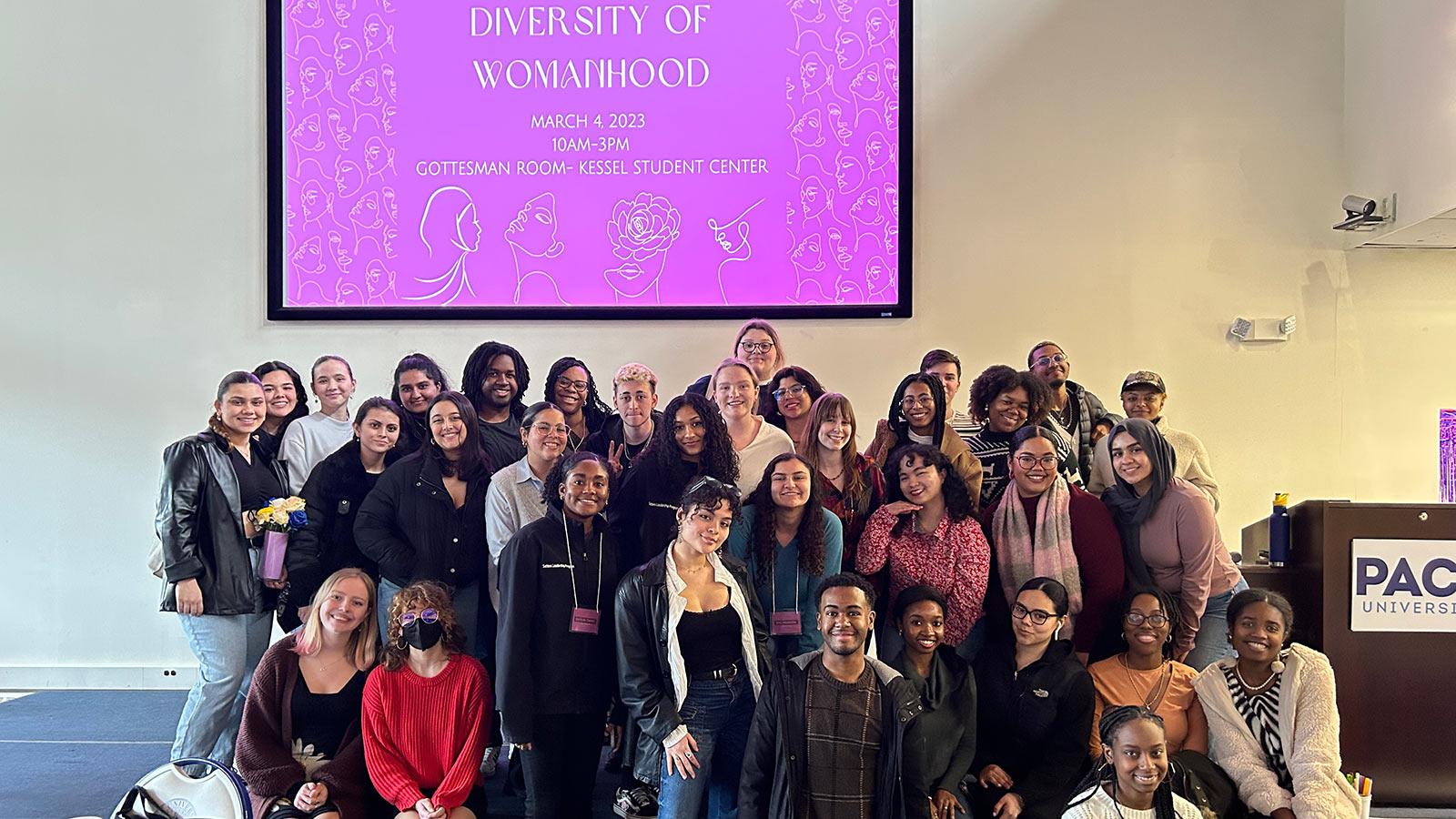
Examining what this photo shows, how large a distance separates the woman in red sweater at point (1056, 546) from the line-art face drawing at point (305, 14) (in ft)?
14.8

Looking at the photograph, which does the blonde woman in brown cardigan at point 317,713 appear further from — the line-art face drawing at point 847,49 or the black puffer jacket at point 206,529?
the line-art face drawing at point 847,49

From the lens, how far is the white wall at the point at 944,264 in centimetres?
654

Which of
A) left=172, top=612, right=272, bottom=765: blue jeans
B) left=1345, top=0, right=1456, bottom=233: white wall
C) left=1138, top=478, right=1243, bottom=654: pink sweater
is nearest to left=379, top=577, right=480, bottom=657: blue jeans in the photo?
left=172, top=612, right=272, bottom=765: blue jeans

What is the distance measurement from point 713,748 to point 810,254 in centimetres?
327

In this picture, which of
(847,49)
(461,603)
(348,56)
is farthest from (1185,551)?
(348,56)

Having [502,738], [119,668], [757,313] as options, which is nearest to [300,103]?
[757,313]

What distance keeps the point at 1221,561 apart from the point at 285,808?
10.3 feet

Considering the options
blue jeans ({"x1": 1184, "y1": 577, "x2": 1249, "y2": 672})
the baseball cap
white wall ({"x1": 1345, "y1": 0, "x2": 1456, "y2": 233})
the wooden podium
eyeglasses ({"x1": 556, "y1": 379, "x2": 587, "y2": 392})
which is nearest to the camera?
blue jeans ({"x1": 1184, "y1": 577, "x2": 1249, "y2": 672})

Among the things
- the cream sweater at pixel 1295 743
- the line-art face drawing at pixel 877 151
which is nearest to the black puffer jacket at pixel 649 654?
the cream sweater at pixel 1295 743

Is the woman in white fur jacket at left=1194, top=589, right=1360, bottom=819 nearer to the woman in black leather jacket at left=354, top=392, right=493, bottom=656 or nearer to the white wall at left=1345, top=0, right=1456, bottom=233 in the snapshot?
the woman in black leather jacket at left=354, top=392, right=493, bottom=656

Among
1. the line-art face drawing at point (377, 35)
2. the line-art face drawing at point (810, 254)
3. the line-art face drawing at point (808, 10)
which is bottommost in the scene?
the line-art face drawing at point (810, 254)

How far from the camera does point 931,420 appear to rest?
14.8 ft

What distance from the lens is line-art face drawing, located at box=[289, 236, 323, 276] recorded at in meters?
6.71

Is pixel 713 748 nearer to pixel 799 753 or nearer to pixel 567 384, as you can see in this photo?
pixel 799 753
